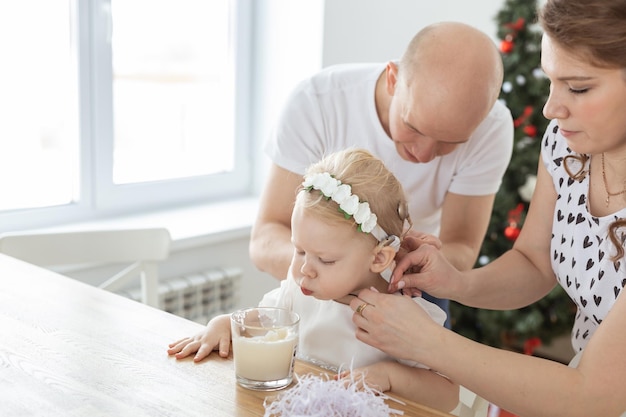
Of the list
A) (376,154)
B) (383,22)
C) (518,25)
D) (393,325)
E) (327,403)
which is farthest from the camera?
(383,22)

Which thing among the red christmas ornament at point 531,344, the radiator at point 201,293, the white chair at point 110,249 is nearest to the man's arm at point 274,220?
the white chair at point 110,249

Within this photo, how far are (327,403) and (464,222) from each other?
1.10m

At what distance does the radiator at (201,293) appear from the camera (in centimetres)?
310

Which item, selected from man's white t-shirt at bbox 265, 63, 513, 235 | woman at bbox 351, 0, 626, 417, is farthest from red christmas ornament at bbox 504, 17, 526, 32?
woman at bbox 351, 0, 626, 417

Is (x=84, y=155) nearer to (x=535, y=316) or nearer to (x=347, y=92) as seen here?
(x=347, y=92)

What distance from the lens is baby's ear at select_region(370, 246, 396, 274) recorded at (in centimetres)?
148

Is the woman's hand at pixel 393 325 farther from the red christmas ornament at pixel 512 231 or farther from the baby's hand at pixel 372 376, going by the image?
the red christmas ornament at pixel 512 231

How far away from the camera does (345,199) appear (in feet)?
4.58

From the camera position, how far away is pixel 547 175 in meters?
1.77

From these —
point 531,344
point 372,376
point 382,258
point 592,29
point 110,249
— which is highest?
point 592,29

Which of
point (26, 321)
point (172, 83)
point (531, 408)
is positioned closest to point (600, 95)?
point (531, 408)

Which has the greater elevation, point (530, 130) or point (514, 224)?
point (530, 130)

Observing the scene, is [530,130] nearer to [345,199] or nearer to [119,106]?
[119,106]

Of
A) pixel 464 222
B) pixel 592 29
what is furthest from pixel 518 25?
pixel 592 29
